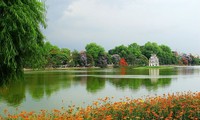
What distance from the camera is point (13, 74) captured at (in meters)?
9.64

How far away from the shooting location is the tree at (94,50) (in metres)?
116

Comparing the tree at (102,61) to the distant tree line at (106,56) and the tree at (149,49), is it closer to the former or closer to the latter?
the distant tree line at (106,56)

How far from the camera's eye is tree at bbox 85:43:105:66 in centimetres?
11550

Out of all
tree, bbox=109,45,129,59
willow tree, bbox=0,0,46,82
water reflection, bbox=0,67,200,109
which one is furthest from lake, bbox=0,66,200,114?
tree, bbox=109,45,129,59

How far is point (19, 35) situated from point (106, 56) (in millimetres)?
109640

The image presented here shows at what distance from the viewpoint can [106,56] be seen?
11806 centimetres

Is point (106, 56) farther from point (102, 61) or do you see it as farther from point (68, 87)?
point (68, 87)

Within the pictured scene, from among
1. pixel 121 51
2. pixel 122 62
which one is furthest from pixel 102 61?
pixel 121 51

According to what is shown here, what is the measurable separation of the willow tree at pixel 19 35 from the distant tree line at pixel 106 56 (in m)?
69.4

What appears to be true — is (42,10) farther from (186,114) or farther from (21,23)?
(186,114)

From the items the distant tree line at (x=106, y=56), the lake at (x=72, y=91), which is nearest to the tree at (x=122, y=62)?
the distant tree line at (x=106, y=56)

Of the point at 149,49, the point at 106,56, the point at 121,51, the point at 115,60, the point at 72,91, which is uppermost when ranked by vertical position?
the point at 149,49

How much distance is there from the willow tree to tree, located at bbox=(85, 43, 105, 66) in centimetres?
10541

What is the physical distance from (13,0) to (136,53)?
131 meters
